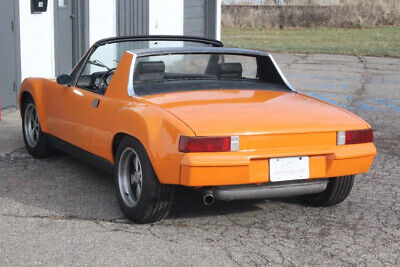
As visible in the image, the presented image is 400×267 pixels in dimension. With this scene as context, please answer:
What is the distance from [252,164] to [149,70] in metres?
1.41

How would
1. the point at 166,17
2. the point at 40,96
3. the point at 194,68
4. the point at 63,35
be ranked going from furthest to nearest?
1. the point at 166,17
2. the point at 63,35
3. the point at 40,96
4. the point at 194,68

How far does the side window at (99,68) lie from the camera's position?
6.51m

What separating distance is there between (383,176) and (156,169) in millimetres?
2827

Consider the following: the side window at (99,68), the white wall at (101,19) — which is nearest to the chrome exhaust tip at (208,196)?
the side window at (99,68)

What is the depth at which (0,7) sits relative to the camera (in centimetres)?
1001

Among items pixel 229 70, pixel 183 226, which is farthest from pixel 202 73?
pixel 183 226

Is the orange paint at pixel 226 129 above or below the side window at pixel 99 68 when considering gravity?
below

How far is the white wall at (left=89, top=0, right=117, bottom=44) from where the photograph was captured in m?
12.9

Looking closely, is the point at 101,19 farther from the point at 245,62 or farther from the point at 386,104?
the point at 245,62

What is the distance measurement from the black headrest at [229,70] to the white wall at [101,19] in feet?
23.1

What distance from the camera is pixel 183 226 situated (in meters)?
5.29

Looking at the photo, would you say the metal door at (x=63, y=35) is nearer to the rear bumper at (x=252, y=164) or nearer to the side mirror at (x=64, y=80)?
the side mirror at (x=64, y=80)

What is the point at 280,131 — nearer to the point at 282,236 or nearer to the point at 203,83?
the point at 282,236

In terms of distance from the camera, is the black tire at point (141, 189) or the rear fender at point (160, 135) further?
the black tire at point (141, 189)
